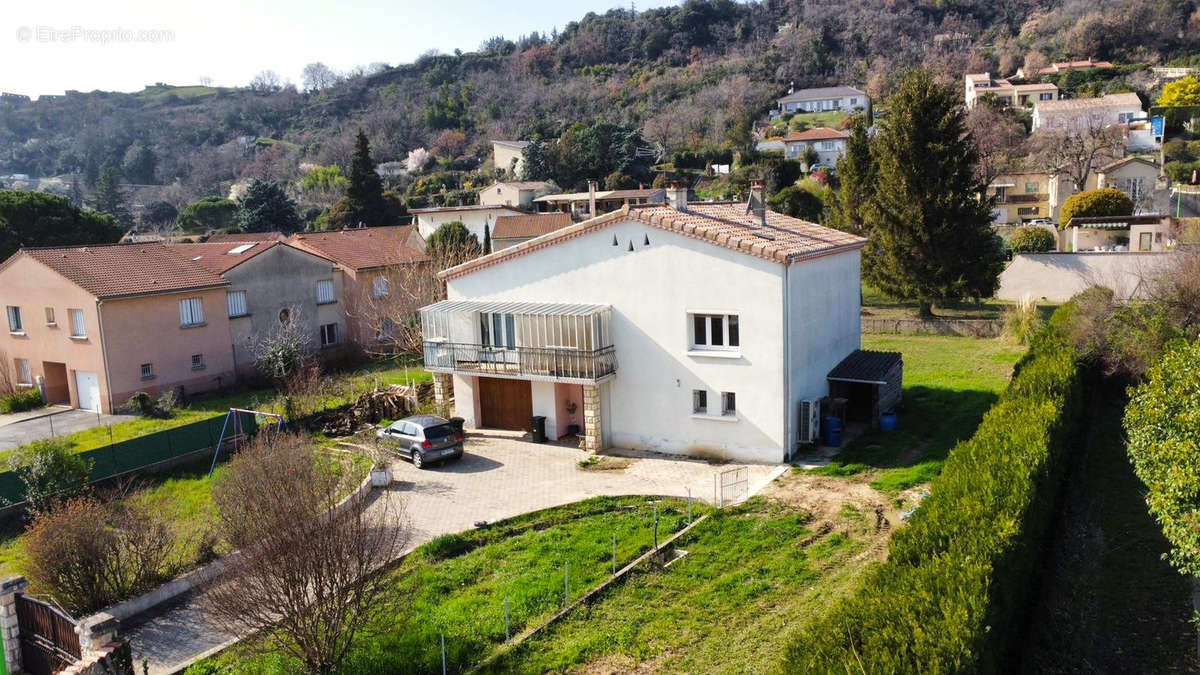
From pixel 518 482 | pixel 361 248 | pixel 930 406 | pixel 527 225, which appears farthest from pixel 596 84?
pixel 518 482

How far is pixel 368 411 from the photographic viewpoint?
92.1 feet

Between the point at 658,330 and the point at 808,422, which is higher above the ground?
the point at 658,330

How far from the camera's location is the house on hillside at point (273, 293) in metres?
36.3

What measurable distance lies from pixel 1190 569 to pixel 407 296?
33.5 meters

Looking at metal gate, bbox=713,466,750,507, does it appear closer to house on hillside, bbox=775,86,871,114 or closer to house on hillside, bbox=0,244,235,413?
house on hillside, bbox=0,244,235,413

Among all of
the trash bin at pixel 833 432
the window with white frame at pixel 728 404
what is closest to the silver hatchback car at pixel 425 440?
the window with white frame at pixel 728 404

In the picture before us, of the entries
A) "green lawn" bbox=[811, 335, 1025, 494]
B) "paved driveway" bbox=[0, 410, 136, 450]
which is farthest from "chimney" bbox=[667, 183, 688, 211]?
"paved driveway" bbox=[0, 410, 136, 450]

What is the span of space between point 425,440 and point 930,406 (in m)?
15.4

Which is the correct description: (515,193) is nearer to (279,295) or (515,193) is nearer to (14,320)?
(279,295)

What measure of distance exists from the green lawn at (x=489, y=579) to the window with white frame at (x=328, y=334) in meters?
24.8

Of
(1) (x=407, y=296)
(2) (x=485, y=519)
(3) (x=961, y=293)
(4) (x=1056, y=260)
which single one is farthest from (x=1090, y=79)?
(2) (x=485, y=519)

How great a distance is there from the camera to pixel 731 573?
48.6 ft

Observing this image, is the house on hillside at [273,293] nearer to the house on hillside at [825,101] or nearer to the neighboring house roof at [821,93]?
the house on hillside at [825,101]

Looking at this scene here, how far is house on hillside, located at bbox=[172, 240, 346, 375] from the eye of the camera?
36312 millimetres
